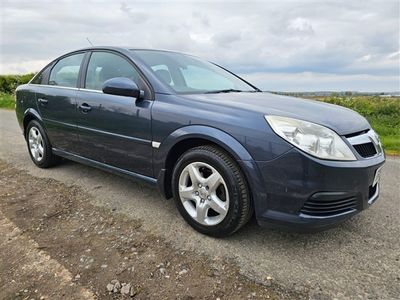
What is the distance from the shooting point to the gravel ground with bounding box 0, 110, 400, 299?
2178mm

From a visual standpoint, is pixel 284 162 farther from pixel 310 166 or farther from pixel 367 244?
pixel 367 244

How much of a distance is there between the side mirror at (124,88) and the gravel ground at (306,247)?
110 cm

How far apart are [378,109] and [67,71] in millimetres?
10038

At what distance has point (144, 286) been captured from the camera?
2.14 m

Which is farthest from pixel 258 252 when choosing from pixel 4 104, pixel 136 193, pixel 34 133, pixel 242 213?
pixel 4 104

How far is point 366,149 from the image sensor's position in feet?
8.27

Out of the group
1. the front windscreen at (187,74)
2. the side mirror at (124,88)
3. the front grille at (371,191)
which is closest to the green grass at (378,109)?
the front windscreen at (187,74)

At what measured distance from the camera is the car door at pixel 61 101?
3.85 m

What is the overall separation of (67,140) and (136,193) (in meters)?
1.07

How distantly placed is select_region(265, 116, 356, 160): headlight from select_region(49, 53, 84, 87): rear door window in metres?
2.55

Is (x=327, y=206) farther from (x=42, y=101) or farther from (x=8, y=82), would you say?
(x=8, y=82)

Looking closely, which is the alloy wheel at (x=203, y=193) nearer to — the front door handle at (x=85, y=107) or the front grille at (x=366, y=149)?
the front grille at (x=366, y=149)

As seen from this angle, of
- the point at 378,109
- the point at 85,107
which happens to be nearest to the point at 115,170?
the point at 85,107

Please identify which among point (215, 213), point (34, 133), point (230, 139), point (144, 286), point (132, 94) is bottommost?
point (144, 286)
